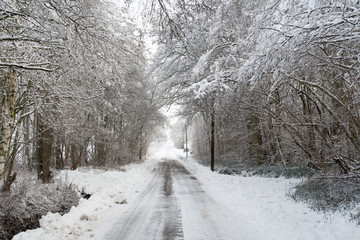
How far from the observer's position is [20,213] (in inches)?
231

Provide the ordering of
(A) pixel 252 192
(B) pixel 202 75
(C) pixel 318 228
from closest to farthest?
(C) pixel 318 228 → (A) pixel 252 192 → (B) pixel 202 75

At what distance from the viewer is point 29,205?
6.29m

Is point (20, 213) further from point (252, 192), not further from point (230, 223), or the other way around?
point (252, 192)

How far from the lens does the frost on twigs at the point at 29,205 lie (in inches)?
216

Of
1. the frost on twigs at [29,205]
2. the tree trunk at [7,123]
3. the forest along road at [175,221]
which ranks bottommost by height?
the forest along road at [175,221]

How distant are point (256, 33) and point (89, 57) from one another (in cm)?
392

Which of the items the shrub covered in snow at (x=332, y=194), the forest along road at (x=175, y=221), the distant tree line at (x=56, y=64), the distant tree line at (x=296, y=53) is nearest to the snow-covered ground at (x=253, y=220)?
the forest along road at (x=175, y=221)

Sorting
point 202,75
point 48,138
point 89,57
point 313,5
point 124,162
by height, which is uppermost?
point 202,75

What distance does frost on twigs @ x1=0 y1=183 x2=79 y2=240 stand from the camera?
548 centimetres

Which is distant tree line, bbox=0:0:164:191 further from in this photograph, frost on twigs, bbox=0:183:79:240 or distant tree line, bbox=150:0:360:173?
distant tree line, bbox=150:0:360:173

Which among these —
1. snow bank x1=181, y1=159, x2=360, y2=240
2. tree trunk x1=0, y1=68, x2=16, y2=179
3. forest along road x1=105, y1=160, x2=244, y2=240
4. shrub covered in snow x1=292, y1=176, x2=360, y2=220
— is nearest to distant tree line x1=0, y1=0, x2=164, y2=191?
tree trunk x1=0, y1=68, x2=16, y2=179

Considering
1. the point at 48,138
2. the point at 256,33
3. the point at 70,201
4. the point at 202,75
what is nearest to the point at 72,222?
the point at 70,201

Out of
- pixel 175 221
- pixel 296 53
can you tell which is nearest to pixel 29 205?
pixel 175 221

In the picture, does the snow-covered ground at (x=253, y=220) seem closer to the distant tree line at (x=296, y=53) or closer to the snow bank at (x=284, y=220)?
the snow bank at (x=284, y=220)
